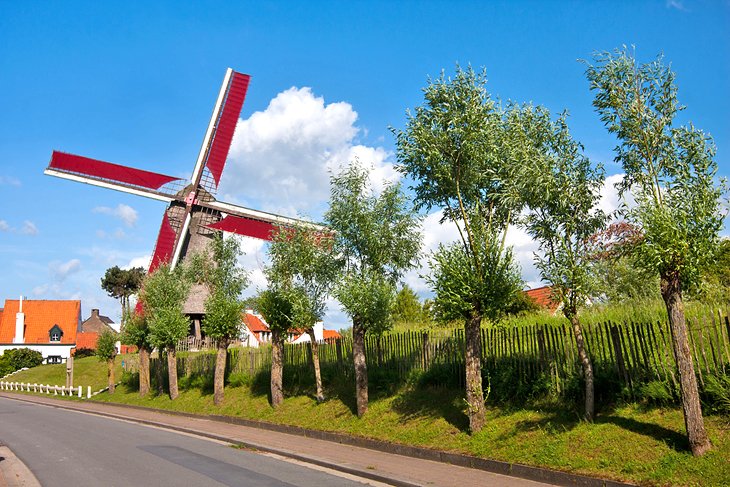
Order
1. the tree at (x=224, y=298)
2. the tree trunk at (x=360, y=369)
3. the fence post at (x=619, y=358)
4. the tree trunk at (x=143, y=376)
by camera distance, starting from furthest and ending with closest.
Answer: the tree trunk at (x=143, y=376)
the tree at (x=224, y=298)
the tree trunk at (x=360, y=369)
the fence post at (x=619, y=358)

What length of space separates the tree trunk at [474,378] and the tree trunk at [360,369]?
18.0ft

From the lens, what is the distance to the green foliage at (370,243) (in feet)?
70.0

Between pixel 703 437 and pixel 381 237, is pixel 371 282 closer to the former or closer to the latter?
pixel 381 237

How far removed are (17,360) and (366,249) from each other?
6241 centimetres

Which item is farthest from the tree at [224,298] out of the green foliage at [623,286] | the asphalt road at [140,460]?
the green foliage at [623,286]

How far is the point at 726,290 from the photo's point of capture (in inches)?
787

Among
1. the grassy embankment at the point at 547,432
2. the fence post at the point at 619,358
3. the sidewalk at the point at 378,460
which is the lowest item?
the sidewalk at the point at 378,460

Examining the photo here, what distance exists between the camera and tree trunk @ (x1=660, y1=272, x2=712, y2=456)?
10602 mm

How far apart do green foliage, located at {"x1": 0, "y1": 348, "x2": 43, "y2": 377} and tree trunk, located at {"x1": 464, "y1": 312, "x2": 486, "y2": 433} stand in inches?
2597

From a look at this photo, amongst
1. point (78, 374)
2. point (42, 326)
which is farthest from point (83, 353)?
point (78, 374)

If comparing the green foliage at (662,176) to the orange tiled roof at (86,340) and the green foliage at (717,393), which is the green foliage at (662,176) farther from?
the orange tiled roof at (86,340)

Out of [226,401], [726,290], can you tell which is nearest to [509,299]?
[726,290]

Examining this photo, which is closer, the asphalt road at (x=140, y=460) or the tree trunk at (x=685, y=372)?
the tree trunk at (x=685, y=372)

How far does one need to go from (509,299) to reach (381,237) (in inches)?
252
